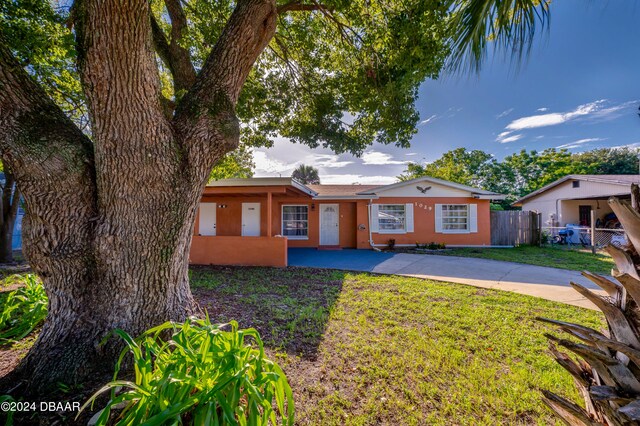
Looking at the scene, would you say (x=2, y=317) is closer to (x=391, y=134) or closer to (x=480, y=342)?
(x=480, y=342)

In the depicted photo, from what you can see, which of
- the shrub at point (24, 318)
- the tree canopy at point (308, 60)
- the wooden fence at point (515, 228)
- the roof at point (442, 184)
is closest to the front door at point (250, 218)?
the roof at point (442, 184)

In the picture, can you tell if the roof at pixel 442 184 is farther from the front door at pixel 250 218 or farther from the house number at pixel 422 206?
the front door at pixel 250 218

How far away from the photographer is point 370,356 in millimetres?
3088

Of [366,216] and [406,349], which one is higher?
[366,216]

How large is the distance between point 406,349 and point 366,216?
1001 centimetres

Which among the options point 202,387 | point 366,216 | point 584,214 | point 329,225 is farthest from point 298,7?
point 584,214

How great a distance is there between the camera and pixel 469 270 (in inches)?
314

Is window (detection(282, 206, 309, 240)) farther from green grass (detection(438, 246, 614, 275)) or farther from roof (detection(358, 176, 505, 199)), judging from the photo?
green grass (detection(438, 246, 614, 275))

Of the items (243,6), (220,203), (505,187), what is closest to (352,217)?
(220,203)

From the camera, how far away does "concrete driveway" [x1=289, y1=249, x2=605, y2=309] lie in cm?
583

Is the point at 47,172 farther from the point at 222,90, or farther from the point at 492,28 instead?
the point at 492,28

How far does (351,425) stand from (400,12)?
502 centimetres

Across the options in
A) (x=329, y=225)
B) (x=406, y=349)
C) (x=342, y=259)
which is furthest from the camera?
(x=329, y=225)

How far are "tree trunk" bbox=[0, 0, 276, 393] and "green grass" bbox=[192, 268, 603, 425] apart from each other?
168cm
